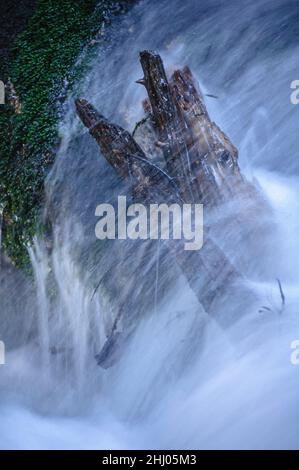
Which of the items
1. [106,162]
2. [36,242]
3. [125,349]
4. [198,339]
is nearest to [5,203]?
[36,242]

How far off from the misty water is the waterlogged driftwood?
0.33 ft

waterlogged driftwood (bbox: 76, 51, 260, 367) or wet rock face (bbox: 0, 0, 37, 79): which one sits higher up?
wet rock face (bbox: 0, 0, 37, 79)

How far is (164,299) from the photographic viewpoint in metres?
3.08

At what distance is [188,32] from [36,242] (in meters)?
1.41

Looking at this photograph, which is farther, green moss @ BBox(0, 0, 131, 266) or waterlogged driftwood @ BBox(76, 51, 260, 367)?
green moss @ BBox(0, 0, 131, 266)

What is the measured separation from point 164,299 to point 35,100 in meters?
1.33

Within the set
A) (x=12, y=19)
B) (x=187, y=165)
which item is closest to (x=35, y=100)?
(x=12, y=19)

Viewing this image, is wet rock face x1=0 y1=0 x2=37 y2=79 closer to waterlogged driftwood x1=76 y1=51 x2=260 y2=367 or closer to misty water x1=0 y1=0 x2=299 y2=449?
misty water x1=0 y1=0 x2=299 y2=449

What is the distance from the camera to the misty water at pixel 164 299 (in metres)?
2.83

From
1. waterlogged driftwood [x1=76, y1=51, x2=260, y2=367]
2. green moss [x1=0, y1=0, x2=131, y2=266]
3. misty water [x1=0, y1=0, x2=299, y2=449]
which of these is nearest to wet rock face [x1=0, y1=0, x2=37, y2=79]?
green moss [x1=0, y1=0, x2=131, y2=266]

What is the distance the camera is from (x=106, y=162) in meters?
3.16

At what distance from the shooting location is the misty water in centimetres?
283

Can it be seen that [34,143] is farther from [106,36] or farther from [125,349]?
[125,349]

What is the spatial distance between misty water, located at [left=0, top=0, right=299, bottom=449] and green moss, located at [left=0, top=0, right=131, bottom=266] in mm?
→ 99
